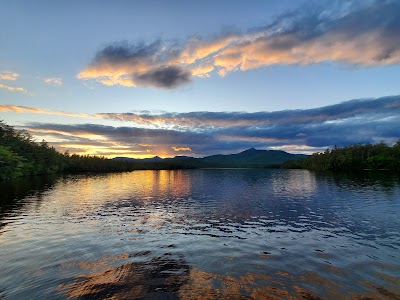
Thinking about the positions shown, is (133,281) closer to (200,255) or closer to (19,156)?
(200,255)

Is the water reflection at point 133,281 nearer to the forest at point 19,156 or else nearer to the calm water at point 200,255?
the calm water at point 200,255

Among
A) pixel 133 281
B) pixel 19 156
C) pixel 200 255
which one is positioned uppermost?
pixel 19 156

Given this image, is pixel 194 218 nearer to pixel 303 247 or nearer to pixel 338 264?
pixel 303 247

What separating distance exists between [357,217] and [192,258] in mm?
35288

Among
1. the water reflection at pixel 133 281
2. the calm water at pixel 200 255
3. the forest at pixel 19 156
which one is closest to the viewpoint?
the water reflection at pixel 133 281

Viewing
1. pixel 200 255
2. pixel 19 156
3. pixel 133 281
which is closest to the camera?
pixel 133 281

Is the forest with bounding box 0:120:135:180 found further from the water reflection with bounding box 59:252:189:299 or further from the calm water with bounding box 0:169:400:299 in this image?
the water reflection with bounding box 59:252:189:299

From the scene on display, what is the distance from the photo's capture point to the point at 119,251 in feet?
92.7

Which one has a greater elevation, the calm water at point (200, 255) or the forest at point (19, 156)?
the forest at point (19, 156)

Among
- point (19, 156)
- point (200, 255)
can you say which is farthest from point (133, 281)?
point (19, 156)

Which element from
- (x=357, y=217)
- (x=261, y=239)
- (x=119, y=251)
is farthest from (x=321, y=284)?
(x=357, y=217)

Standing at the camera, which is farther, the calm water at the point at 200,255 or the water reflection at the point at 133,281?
the calm water at the point at 200,255

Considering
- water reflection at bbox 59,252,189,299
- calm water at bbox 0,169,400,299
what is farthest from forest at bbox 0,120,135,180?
water reflection at bbox 59,252,189,299

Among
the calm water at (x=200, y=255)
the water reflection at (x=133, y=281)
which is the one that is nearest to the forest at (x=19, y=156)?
the calm water at (x=200, y=255)
